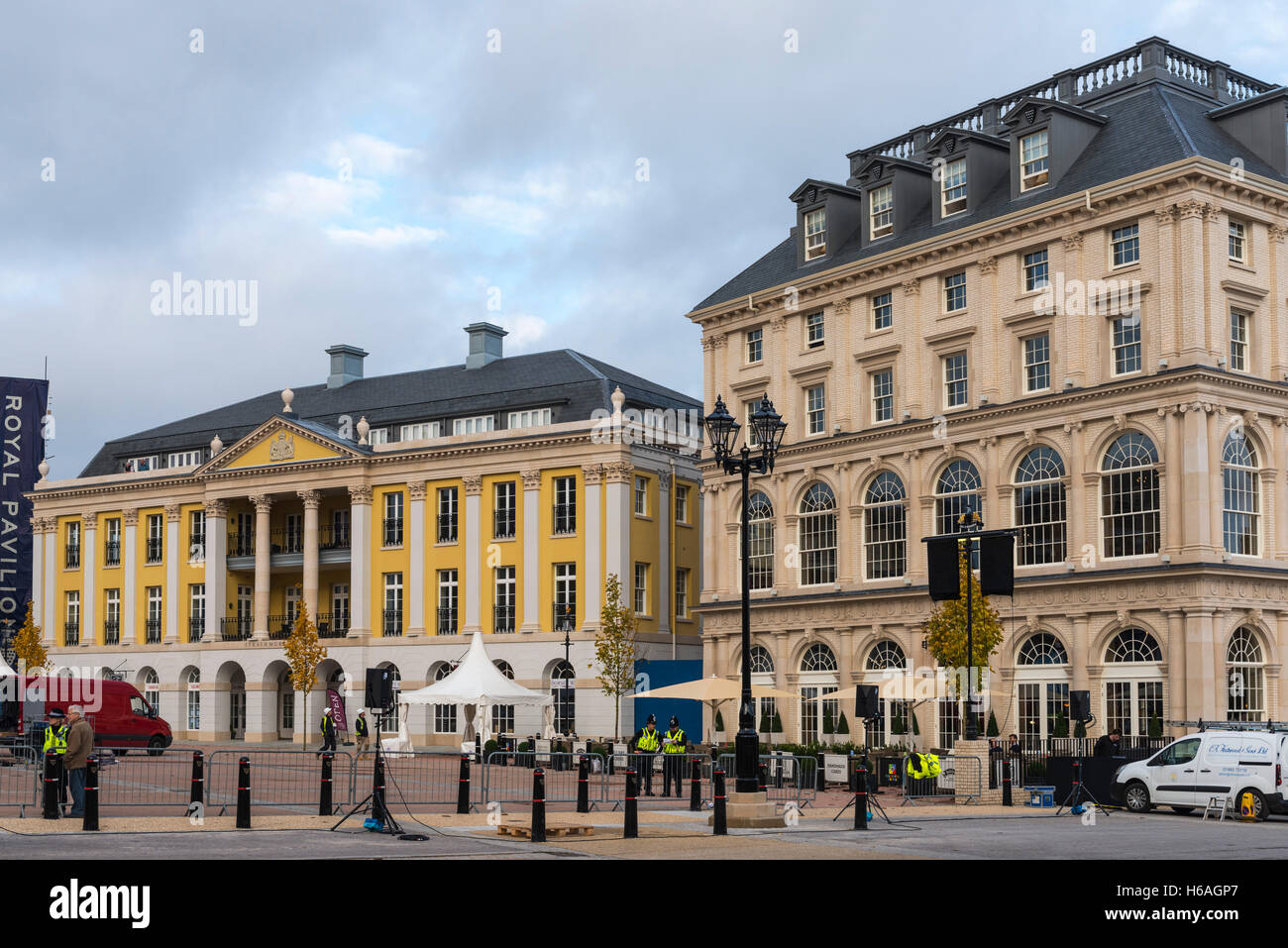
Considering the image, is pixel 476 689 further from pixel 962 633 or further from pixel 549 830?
pixel 549 830

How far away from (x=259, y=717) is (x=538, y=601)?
51.8 ft

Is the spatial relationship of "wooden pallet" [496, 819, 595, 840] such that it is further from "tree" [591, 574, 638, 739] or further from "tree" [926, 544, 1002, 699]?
"tree" [591, 574, 638, 739]

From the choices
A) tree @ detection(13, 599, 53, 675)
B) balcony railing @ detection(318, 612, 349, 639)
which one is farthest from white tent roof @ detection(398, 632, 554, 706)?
tree @ detection(13, 599, 53, 675)

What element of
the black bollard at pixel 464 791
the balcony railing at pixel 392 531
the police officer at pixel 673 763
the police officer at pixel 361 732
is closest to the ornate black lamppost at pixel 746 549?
the black bollard at pixel 464 791

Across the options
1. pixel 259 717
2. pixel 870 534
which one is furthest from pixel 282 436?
pixel 870 534

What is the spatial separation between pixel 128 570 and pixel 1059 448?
1839 inches

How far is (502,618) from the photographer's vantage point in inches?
2454

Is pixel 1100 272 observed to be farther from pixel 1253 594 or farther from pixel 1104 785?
pixel 1104 785

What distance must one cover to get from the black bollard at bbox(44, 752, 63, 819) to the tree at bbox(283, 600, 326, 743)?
37842 millimetres

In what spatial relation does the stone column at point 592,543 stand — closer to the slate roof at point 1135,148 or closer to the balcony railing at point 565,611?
the balcony railing at point 565,611

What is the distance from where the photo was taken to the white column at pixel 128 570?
7388 cm

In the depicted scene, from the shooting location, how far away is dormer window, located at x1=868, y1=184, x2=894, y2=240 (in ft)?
170

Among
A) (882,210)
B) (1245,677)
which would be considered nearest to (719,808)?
(1245,677)

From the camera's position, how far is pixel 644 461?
201 ft
